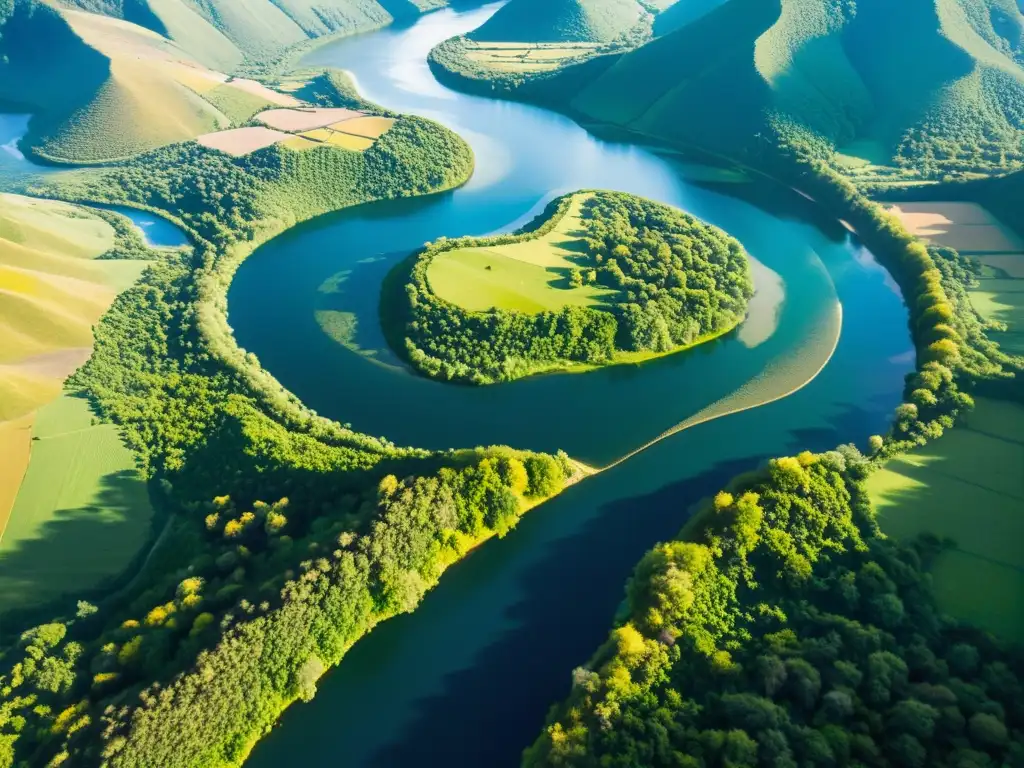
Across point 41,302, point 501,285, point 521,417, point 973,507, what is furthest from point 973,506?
point 41,302

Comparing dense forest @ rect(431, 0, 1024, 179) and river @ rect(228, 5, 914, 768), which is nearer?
river @ rect(228, 5, 914, 768)

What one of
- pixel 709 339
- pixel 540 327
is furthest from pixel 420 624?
pixel 709 339

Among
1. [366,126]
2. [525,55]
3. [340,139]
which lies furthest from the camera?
[525,55]

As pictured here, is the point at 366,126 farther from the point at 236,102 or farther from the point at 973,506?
the point at 973,506

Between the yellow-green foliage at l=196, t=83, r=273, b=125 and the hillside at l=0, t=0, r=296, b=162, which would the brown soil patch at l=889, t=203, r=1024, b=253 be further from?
the hillside at l=0, t=0, r=296, b=162

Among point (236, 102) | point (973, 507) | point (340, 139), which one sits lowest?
point (236, 102)

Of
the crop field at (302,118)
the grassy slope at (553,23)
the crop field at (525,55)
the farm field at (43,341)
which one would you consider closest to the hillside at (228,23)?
the crop field at (302,118)

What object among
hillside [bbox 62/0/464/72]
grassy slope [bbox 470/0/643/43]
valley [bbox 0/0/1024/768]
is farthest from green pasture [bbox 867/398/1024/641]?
hillside [bbox 62/0/464/72]
